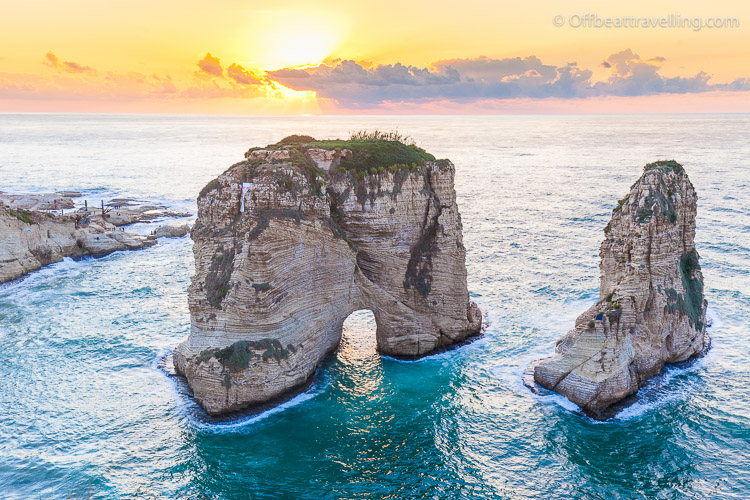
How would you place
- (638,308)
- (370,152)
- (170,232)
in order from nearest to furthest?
(638,308) < (370,152) < (170,232)

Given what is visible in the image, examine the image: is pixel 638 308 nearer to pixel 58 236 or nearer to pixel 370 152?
pixel 370 152

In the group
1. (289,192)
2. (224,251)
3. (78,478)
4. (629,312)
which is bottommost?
(78,478)

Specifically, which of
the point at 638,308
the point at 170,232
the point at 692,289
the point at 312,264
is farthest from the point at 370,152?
the point at 170,232


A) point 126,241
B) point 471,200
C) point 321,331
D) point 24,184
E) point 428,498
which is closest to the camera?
point 428,498

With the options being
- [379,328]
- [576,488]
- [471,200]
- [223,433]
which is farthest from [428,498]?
[471,200]

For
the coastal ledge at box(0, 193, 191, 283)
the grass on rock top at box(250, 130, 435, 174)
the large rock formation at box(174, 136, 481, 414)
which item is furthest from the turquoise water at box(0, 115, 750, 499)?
the grass on rock top at box(250, 130, 435, 174)

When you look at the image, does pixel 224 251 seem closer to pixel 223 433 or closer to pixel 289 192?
pixel 289 192

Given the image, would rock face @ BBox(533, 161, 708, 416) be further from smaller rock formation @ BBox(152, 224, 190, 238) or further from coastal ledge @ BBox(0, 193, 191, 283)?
smaller rock formation @ BBox(152, 224, 190, 238)
